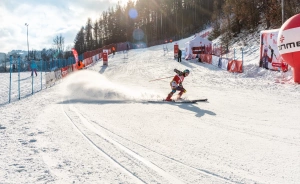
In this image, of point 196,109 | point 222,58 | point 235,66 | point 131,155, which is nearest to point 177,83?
point 196,109

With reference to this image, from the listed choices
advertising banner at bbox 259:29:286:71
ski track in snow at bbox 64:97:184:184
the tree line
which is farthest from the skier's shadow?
the tree line

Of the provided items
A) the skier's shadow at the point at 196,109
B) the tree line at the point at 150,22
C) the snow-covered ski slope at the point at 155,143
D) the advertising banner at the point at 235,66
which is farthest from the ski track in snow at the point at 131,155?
the tree line at the point at 150,22

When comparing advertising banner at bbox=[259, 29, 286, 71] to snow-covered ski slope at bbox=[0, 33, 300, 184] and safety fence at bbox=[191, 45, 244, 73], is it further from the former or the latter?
snow-covered ski slope at bbox=[0, 33, 300, 184]

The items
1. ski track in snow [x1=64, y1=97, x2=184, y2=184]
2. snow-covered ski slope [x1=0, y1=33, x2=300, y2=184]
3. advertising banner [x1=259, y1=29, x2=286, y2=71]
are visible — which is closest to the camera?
ski track in snow [x1=64, y1=97, x2=184, y2=184]

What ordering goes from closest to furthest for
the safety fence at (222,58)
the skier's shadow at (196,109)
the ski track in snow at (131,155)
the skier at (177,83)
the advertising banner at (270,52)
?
the ski track in snow at (131,155), the skier's shadow at (196,109), the skier at (177,83), the advertising banner at (270,52), the safety fence at (222,58)

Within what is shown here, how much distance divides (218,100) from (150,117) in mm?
4208

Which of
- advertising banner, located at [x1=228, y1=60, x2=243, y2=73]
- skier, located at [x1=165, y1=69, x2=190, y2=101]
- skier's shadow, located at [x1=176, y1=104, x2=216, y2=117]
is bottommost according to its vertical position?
skier's shadow, located at [x1=176, y1=104, x2=216, y2=117]

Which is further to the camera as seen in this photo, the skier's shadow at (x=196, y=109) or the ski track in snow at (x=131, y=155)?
the skier's shadow at (x=196, y=109)

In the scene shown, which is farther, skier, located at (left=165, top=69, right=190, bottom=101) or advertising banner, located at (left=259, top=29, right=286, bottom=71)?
advertising banner, located at (left=259, top=29, right=286, bottom=71)

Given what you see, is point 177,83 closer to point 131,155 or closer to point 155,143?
point 155,143

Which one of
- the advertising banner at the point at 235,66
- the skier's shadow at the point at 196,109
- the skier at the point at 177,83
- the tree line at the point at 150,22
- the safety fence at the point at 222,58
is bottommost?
the skier's shadow at the point at 196,109

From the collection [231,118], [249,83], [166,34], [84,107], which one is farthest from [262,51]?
[166,34]

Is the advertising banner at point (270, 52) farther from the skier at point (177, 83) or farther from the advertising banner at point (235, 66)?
the skier at point (177, 83)

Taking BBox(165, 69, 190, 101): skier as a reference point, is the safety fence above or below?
above
